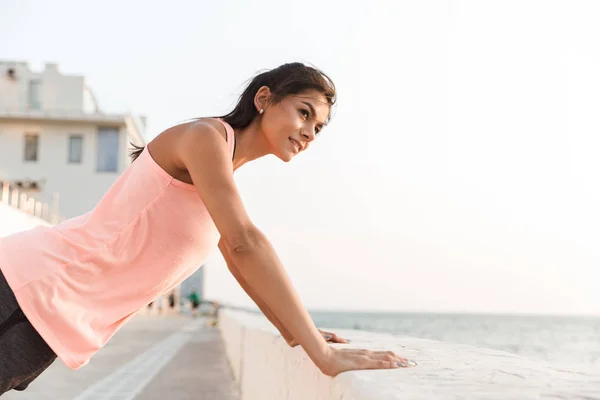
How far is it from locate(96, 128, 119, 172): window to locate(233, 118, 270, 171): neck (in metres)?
33.3

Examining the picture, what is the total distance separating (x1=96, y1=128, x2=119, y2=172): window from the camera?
34.5 m

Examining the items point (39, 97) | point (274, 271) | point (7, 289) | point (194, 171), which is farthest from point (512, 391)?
point (39, 97)

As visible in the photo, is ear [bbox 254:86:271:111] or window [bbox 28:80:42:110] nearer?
ear [bbox 254:86:271:111]

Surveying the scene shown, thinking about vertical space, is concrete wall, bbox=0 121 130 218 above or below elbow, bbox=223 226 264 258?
above

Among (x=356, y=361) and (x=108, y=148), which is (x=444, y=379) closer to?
(x=356, y=361)

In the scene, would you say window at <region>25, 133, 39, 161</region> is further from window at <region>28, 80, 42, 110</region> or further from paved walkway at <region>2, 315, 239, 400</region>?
paved walkway at <region>2, 315, 239, 400</region>

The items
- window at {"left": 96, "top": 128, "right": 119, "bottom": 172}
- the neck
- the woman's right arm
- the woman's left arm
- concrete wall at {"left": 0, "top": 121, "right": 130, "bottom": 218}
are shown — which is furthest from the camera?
window at {"left": 96, "top": 128, "right": 119, "bottom": 172}

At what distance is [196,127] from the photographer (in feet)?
6.73

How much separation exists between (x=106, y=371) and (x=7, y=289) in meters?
6.99

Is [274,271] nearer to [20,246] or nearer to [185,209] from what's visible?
[185,209]

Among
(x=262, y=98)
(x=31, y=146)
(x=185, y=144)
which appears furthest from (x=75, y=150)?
(x=185, y=144)

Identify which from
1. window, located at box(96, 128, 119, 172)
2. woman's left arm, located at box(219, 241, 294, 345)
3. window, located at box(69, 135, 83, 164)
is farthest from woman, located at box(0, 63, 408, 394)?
window, located at box(69, 135, 83, 164)

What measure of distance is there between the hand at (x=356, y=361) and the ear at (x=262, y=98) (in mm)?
813

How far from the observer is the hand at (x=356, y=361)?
204 centimetres
